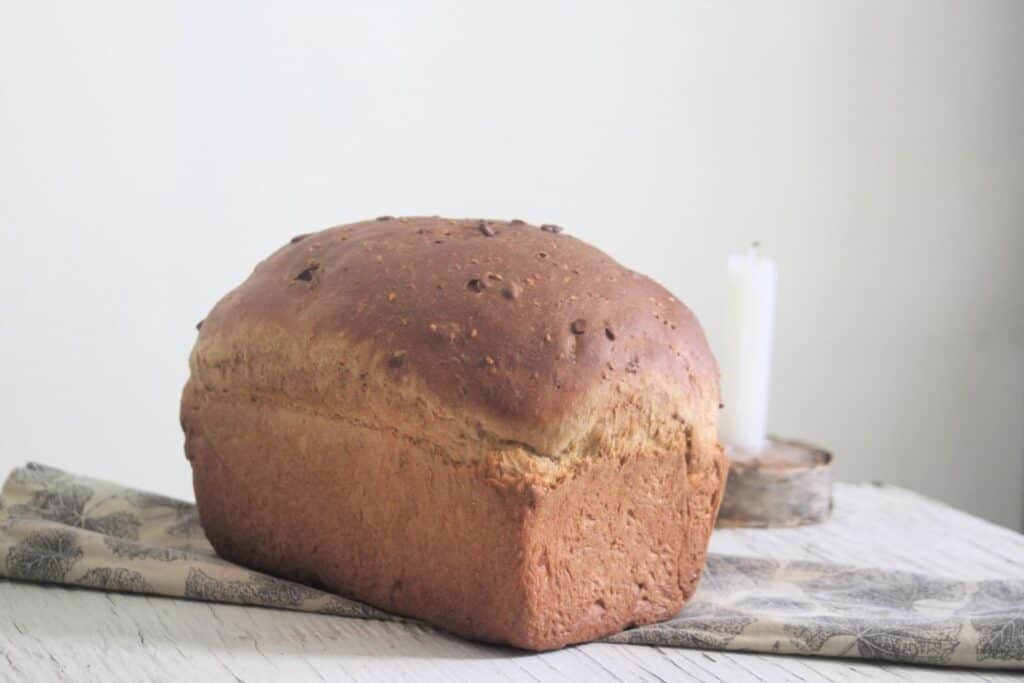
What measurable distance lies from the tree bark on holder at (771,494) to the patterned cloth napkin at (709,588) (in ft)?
0.78

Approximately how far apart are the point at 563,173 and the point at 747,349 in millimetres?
822

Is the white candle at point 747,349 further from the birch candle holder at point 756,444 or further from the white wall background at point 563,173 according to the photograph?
the white wall background at point 563,173

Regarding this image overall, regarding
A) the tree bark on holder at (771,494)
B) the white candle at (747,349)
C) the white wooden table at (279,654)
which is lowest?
the white wooden table at (279,654)

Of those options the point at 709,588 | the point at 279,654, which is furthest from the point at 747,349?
the point at 279,654

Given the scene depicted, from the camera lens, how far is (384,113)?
230cm

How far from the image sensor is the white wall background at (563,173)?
2053mm

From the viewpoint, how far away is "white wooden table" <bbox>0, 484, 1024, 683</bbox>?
41.9 inches

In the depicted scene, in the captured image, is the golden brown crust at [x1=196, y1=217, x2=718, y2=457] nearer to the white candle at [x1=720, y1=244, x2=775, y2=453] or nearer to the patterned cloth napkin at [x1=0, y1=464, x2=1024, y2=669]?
the patterned cloth napkin at [x1=0, y1=464, x2=1024, y2=669]

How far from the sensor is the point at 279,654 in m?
1.11

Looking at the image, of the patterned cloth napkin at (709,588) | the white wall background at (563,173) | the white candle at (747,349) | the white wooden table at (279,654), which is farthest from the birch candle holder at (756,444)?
the white wall background at (563,173)

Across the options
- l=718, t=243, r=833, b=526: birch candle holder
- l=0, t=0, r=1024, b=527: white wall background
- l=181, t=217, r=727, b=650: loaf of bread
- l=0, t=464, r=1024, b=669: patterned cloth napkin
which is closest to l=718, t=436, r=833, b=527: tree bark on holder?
l=718, t=243, r=833, b=526: birch candle holder

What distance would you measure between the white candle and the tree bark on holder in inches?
3.5

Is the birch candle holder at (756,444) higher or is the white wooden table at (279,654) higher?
the birch candle holder at (756,444)

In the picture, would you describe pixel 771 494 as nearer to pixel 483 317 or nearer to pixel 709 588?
pixel 709 588
